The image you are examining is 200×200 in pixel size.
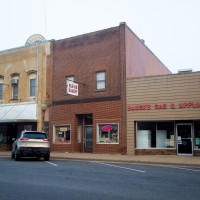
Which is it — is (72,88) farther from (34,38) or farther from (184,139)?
(34,38)

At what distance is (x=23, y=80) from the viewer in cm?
2592

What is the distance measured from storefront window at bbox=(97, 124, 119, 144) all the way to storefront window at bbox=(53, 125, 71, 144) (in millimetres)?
2750

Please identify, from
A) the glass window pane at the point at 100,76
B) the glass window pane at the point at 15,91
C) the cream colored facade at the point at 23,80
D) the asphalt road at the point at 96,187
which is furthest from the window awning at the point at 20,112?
the asphalt road at the point at 96,187

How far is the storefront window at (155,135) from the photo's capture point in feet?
64.7

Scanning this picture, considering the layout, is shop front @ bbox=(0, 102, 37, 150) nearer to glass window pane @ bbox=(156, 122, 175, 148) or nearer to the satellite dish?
the satellite dish

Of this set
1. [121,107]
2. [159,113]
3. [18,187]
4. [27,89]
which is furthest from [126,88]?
[18,187]

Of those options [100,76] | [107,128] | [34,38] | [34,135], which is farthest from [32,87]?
[34,135]

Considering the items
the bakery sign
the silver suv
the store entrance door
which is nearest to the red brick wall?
the bakery sign

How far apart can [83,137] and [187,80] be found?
9231 millimetres

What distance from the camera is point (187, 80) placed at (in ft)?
62.2

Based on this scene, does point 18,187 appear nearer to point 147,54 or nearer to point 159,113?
point 159,113

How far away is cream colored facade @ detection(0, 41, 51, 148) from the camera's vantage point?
24.8 metres

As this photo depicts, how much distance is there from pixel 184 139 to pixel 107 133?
5.56 metres

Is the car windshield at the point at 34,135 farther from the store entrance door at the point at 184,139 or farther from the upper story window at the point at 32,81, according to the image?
the upper story window at the point at 32,81
